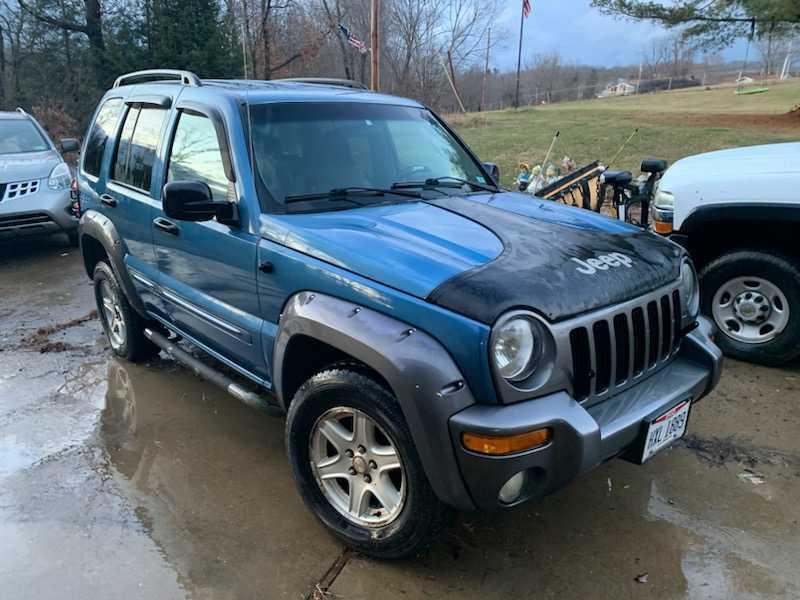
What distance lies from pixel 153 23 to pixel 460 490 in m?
19.4

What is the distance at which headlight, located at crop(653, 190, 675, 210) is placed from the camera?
15.6 ft

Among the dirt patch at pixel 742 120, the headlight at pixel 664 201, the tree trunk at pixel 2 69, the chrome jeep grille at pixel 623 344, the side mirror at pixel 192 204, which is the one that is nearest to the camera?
the chrome jeep grille at pixel 623 344

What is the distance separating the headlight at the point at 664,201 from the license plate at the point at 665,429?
7.79 feet

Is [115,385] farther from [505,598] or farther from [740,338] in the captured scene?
[740,338]

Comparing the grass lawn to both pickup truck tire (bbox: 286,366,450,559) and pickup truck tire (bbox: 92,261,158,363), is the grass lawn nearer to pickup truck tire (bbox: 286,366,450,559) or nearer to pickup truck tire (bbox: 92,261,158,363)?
pickup truck tire (bbox: 92,261,158,363)

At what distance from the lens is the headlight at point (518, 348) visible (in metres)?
2.23

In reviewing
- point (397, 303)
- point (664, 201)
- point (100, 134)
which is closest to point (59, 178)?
point (100, 134)

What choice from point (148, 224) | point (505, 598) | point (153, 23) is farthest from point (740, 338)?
point (153, 23)

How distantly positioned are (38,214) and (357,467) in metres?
6.94

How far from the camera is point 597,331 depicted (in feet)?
8.07

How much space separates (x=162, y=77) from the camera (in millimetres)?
4484

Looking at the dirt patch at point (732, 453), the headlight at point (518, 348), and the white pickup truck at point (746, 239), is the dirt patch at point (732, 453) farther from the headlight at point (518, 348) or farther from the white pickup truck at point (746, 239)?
the headlight at point (518, 348)

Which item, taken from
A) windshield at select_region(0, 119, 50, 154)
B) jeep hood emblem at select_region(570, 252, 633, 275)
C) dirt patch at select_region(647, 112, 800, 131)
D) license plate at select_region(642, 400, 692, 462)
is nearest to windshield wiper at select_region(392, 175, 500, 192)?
jeep hood emblem at select_region(570, 252, 633, 275)

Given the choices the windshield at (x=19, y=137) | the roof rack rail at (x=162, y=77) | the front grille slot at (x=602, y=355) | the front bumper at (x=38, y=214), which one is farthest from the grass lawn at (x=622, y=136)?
the front grille slot at (x=602, y=355)
